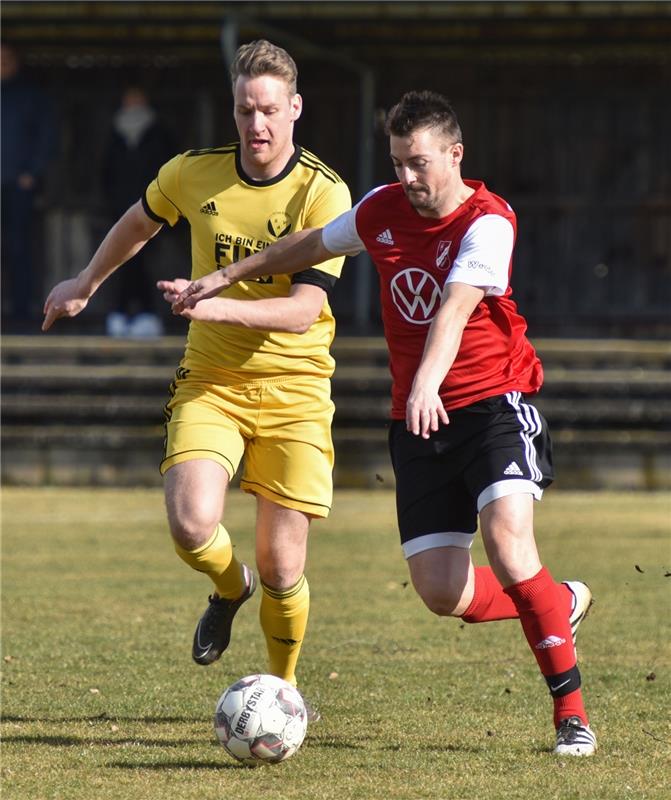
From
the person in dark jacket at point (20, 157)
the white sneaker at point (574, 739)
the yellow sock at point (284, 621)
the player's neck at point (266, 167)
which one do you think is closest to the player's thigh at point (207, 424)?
the yellow sock at point (284, 621)

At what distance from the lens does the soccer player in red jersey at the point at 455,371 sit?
5359mm

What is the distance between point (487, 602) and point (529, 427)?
77 cm

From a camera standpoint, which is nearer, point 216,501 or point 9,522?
point 216,501

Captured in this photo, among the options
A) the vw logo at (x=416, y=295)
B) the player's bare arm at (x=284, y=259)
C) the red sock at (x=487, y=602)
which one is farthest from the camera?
the red sock at (x=487, y=602)

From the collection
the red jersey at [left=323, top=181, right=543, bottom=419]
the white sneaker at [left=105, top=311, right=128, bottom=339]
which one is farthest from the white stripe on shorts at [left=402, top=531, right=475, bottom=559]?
the white sneaker at [left=105, top=311, right=128, bottom=339]

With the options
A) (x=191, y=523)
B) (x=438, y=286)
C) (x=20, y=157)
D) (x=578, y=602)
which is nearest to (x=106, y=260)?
(x=191, y=523)

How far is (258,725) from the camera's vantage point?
5.20 meters

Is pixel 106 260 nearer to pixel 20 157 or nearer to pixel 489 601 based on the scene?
pixel 489 601

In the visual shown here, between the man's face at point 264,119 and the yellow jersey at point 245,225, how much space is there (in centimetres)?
7

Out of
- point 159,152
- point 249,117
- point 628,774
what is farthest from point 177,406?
point 159,152

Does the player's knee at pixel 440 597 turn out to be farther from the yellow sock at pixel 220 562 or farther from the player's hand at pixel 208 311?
the player's hand at pixel 208 311

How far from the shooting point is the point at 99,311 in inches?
723

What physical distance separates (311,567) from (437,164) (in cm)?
527

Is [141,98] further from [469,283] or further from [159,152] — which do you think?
[469,283]
